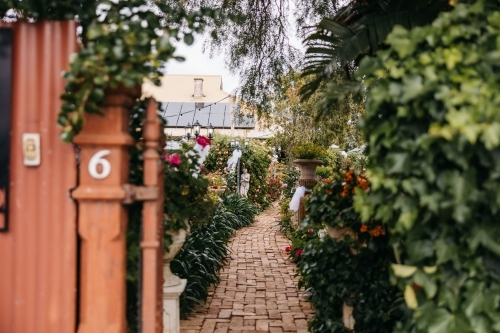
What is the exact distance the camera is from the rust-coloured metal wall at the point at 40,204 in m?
2.21

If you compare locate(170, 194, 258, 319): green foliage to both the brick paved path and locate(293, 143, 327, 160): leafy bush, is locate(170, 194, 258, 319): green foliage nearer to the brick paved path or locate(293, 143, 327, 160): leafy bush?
the brick paved path

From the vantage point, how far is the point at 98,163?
2.21 m

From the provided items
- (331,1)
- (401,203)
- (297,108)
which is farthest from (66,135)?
(297,108)

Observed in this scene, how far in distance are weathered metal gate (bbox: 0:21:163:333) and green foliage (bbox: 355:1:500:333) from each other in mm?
1098

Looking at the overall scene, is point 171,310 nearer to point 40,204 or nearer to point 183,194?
point 183,194

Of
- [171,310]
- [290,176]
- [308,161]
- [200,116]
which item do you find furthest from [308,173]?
[200,116]

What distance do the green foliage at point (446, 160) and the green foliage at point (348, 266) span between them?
1.34 m

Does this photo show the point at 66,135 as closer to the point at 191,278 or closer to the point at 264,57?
the point at 191,278

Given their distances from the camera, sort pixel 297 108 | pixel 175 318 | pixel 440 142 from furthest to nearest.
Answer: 1. pixel 297 108
2. pixel 175 318
3. pixel 440 142

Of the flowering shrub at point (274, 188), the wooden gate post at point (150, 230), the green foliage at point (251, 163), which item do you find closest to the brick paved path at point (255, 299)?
the wooden gate post at point (150, 230)

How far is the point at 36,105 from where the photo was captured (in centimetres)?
222

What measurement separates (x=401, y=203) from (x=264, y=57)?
4.49 metres

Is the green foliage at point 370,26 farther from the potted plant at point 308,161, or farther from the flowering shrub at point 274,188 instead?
the flowering shrub at point 274,188

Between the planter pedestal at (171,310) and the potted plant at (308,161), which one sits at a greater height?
the potted plant at (308,161)
